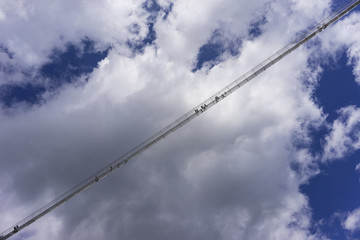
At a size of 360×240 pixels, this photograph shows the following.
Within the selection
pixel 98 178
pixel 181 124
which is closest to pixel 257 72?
pixel 181 124

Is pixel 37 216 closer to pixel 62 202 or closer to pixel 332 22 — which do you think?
pixel 62 202

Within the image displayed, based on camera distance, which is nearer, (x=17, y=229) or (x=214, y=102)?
(x=214, y=102)

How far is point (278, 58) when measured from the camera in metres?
111

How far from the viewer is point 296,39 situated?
11025 centimetres

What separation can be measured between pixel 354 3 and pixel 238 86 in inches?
2628

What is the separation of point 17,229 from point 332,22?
584 ft

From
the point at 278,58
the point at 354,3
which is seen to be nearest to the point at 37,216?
the point at 278,58

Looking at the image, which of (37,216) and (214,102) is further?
(37,216)

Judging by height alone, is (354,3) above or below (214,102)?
above

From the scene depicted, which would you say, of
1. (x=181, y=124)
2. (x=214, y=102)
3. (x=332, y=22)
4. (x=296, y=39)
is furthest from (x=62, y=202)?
(x=332, y=22)

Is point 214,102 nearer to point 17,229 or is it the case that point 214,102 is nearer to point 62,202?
point 62,202

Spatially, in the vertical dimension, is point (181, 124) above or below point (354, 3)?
below

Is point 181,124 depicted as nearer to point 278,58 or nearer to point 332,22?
point 278,58

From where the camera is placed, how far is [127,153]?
113750mm
